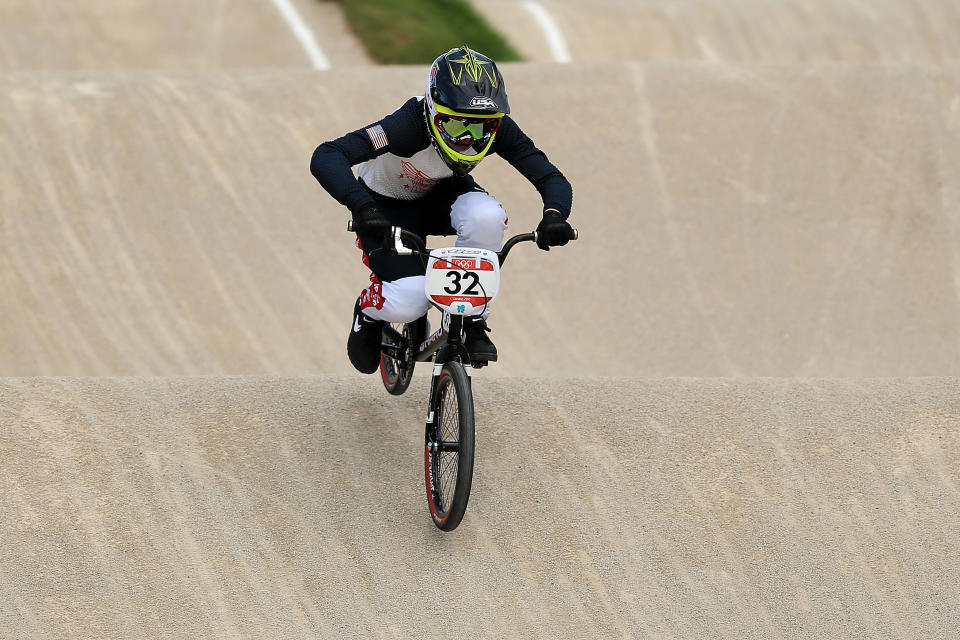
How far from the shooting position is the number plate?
5.40 m

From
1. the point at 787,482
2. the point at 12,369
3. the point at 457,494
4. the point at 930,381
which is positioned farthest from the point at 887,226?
the point at 12,369

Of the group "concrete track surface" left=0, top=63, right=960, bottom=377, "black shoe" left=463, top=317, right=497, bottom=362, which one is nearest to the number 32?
"black shoe" left=463, top=317, right=497, bottom=362

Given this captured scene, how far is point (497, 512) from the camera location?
5875mm

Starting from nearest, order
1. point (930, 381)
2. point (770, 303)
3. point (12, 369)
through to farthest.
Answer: point (930, 381), point (12, 369), point (770, 303)

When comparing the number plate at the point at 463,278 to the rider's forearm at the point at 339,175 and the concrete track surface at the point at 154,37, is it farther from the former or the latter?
the concrete track surface at the point at 154,37

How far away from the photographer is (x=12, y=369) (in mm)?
10430

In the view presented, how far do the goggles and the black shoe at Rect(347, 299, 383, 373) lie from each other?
1567mm

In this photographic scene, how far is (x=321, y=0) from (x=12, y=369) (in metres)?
13.5

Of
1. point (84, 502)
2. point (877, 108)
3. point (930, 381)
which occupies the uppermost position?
point (84, 502)

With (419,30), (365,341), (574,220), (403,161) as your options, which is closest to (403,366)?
(365,341)

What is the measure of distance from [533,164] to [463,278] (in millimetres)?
952

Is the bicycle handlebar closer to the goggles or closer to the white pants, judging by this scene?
the white pants

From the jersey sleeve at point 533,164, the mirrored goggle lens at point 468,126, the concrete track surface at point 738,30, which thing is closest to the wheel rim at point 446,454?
the jersey sleeve at point 533,164

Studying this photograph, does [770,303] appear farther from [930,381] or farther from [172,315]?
[172,315]
